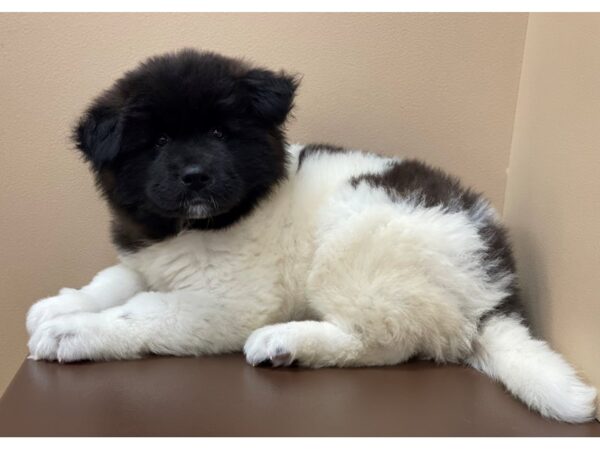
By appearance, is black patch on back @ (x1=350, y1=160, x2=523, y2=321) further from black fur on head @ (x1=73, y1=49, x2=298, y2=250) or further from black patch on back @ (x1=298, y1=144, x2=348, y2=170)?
black fur on head @ (x1=73, y1=49, x2=298, y2=250)

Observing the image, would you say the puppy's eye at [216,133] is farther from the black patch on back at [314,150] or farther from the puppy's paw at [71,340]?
the puppy's paw at [71,340]

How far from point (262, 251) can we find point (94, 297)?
56 cm

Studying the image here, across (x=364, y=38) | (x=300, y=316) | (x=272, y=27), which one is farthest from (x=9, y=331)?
(x=364, y=38)

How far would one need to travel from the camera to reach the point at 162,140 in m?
1.81

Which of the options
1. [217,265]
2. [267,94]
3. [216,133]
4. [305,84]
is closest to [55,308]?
[217,265]

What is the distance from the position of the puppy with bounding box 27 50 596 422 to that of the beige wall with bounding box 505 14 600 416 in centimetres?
14

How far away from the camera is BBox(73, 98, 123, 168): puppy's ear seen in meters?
1.75

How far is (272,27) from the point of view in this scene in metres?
2.28

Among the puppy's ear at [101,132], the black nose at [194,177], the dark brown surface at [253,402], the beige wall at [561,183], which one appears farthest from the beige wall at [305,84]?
the dark brown surface at [253,402]

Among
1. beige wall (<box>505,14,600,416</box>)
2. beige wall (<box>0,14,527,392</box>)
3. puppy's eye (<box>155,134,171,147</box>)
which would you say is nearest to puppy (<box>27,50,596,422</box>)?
puppy's eye (<box>155,134,171,147</box>)

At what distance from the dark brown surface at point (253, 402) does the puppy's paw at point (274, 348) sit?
0.09ft

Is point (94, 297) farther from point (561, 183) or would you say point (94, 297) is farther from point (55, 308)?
point (561, 183)

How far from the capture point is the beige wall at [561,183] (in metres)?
1.68

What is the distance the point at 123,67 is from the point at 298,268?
1.03 metres
